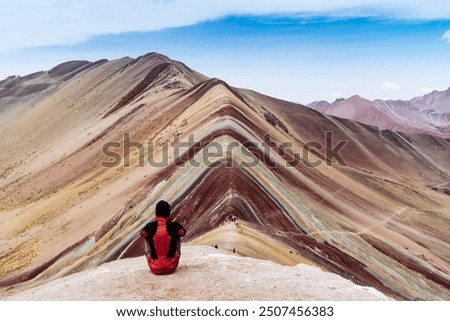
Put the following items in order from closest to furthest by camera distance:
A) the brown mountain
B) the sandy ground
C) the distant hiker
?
the sandy ground
the distant hiker
the brown mountain

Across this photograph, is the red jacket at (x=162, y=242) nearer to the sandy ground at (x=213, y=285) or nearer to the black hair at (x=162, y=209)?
the black hair at (x=162, y=209)

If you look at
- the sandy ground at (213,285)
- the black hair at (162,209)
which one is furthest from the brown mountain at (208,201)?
the black hair at (162,209)

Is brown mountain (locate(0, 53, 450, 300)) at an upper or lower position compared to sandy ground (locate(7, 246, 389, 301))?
lower

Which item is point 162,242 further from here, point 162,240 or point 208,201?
point 208,201

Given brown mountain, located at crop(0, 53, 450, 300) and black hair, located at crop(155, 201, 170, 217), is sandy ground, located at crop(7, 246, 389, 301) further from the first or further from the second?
brown mountain, located at crop(0, 53, 450, 300)

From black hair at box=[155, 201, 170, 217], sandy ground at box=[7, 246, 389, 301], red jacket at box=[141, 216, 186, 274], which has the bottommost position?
sandy ground at box=[7, 246, 389, 301]

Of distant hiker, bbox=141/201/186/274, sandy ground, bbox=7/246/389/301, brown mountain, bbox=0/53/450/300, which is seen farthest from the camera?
brown mountain, bbox=0/53/450/300

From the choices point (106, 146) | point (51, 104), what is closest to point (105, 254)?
point (106, 146)

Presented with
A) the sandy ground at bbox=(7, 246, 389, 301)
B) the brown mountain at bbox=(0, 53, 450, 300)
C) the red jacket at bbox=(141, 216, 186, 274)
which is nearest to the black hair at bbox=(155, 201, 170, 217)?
the red jacket at bbox=(141, 216, 186, 274)
